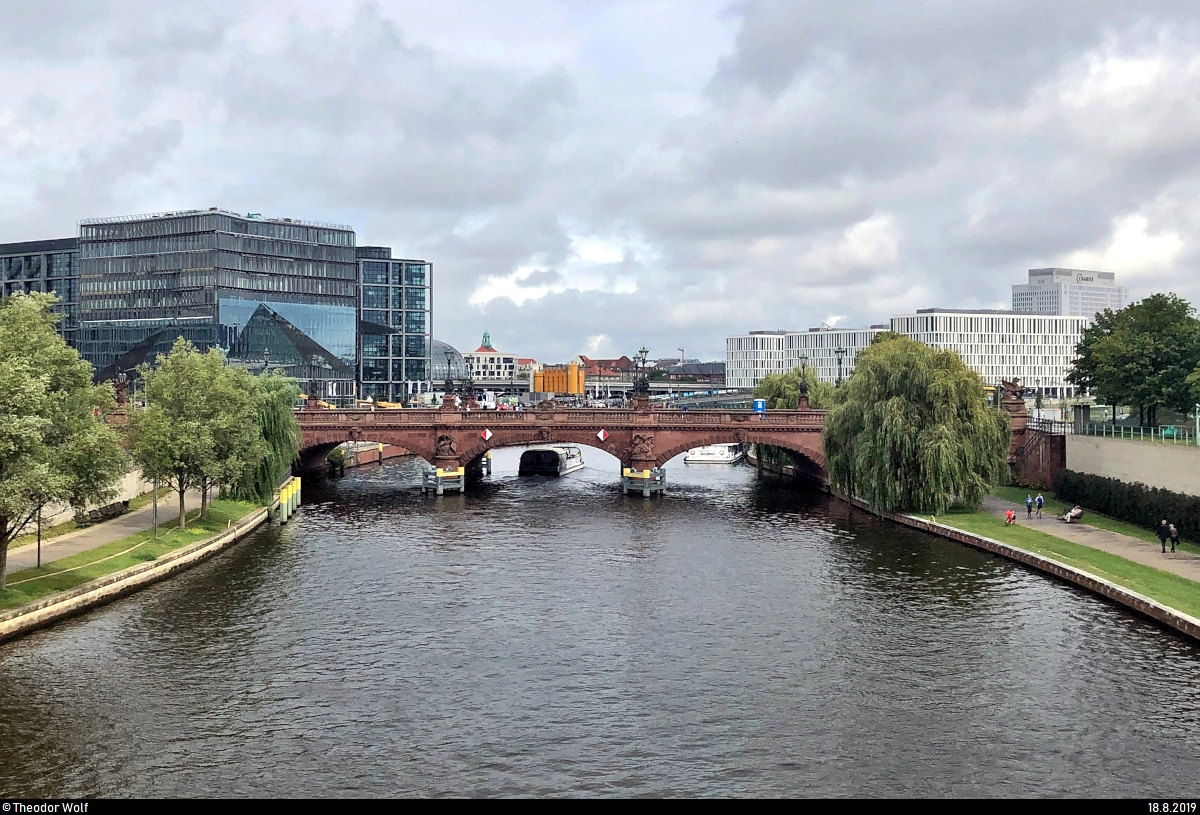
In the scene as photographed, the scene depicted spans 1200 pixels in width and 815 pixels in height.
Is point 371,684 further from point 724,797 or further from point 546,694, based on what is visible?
point 724,797

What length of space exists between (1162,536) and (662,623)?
2957 centimetres

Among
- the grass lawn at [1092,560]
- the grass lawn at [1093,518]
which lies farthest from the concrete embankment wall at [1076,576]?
the grass lawn at [1093,518]

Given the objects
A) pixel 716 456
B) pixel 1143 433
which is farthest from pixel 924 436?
pixel 716 456

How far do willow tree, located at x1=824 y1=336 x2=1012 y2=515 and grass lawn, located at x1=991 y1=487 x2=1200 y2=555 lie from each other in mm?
5167

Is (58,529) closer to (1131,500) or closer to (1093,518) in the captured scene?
(1093,518)

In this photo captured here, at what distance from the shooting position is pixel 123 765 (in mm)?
28750

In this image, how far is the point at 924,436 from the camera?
237ft

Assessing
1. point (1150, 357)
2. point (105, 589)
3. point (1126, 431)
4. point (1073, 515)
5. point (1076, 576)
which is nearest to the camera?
point (105, 589)

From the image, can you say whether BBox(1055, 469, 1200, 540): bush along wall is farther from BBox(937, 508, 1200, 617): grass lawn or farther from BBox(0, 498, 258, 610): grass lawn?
BBox(0, 498, 258, 610): grass lawn

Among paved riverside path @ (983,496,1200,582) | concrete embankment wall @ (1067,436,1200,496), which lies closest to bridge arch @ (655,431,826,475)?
paved riverside path @ (983,496,1200,582)

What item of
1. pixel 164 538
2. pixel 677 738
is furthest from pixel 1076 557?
pixel 164 538

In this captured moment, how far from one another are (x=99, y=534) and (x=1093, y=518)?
207ft

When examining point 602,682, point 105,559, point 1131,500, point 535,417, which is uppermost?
point 535,417

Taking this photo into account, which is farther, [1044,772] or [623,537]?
[623,537]
